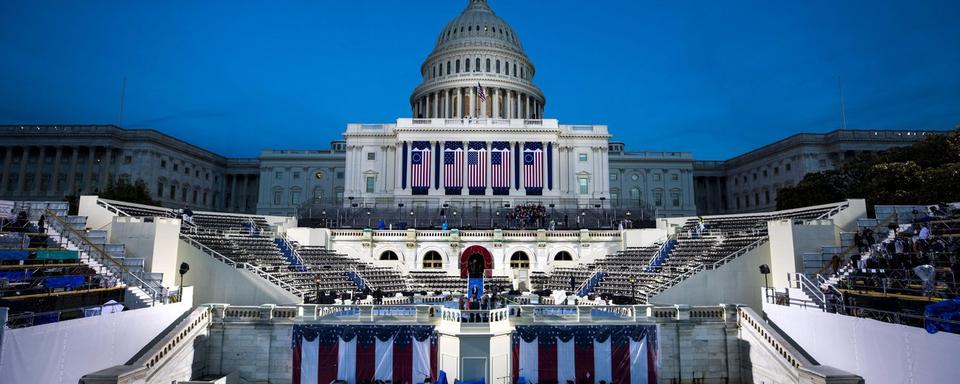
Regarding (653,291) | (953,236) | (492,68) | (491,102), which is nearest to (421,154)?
(491,102)

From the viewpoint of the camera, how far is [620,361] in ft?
A: 74.0

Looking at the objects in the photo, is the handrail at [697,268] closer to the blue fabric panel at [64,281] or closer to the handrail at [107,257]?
the handrail at [107,257]

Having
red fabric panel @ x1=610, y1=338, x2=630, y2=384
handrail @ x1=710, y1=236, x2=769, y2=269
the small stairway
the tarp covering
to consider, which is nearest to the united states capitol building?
handrail @ x1=710, y1=236, x2=769, y2=269

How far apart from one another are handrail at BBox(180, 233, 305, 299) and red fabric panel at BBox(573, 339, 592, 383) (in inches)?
639

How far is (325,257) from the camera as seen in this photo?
134ft

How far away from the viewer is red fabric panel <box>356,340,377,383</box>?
22.1 meters

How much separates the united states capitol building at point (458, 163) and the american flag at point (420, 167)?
0.15m

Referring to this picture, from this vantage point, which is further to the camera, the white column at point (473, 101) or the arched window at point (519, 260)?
the white column at point (473, 101)

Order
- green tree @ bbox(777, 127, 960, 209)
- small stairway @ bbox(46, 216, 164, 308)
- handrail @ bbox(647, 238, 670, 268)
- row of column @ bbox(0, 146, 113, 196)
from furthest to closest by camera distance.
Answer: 1. row of column @ bbox(0, 146, 113, 196)
2. handrail @ bbox(647, 238, 670, 268)
3. green tree @ bbox(777, 127, 960, 209)
4. small stairway @ bbox(46, 216, 164, 308)

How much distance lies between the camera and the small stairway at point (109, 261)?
24.6 m

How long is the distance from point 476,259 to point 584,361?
1010 inches

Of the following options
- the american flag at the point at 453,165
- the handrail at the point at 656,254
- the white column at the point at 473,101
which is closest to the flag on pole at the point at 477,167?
the american flag at the point at 453,165

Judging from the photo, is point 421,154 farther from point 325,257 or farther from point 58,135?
point 58,135

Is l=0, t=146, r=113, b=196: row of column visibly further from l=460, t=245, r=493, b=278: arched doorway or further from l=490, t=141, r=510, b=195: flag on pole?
l=460, t=245, r=493, b=278: arched doorway
